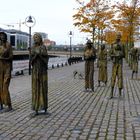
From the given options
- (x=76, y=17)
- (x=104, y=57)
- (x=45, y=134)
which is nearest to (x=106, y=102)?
(x=45, y=134)

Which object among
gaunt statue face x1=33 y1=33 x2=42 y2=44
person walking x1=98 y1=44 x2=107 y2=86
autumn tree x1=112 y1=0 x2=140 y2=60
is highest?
autumn tree x1=112 y1=0 x2=140 y2=60

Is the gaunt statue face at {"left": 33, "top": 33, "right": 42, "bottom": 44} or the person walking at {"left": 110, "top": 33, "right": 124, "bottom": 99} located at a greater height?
the gaunt statue face at {"left": 33, "top": 33, "right": 42, "bottom": 44}

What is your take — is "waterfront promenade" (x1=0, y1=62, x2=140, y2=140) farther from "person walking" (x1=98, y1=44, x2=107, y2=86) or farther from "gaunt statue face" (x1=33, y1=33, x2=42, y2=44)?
"person walking" (x1=98, y1=44, x2=107, y2=86)

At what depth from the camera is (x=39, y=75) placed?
35.3 ft

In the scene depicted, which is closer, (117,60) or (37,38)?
(37,38)

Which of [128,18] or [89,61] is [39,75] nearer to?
[89,61]

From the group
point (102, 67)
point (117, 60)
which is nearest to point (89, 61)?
point (117, 60)

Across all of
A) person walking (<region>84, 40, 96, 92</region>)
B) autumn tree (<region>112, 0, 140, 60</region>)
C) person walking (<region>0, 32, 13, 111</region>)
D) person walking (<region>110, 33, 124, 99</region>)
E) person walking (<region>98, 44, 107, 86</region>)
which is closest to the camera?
person walking (<region>0, 32, 13, 111</region>)

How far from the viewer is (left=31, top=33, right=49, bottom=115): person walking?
10711mm

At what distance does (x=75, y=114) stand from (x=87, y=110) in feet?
2.73

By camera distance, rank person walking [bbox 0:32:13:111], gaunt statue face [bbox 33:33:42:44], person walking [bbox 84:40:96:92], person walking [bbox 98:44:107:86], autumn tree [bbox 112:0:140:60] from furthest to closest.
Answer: autumn tree [bbox 112:0:140:60] → person walking [bbox 98:44:107:86] → person walking [bbox 84:40:96:92] → person walking [bbox 0:32:13:111] → gaunt statue face [bbox 33:33:42:44]

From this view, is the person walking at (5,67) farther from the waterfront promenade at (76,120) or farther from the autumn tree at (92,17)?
the autumn tree at (92,17)

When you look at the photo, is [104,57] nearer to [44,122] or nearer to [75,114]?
[75,114]

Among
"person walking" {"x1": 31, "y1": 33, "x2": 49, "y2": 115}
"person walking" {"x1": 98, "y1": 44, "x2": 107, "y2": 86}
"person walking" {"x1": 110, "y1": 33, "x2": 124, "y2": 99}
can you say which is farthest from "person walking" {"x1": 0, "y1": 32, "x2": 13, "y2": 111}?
"person walking" {"x1": 98, "y1": 44, "x2": 107, "y2": 86}
